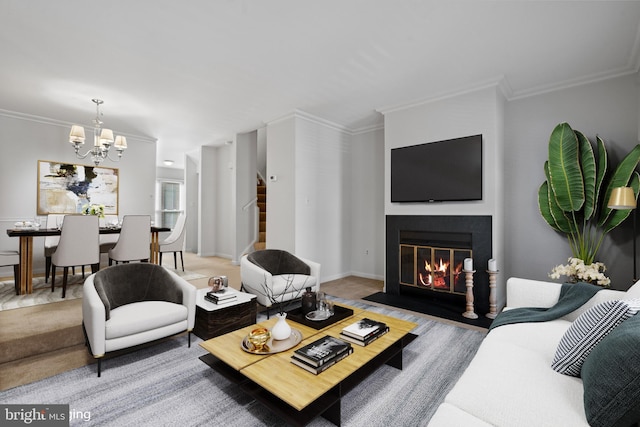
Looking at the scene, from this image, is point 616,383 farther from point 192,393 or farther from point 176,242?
point 176,242

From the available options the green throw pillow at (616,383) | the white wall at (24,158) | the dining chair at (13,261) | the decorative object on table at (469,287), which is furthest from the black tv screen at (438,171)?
the white wall at (24,158)

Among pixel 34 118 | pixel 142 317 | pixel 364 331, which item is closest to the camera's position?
pixel 364 331

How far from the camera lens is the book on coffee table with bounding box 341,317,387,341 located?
6.59ft

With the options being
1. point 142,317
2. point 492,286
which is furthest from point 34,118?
point 492,286

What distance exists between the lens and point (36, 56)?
2.93 meters

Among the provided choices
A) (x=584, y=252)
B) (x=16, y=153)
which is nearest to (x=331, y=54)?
(x=584, y=252)

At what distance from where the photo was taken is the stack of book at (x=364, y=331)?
1991 millimetres

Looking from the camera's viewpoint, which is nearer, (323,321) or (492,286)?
(323,321)

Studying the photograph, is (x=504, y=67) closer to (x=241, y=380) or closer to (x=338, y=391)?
(x=338, y=391)

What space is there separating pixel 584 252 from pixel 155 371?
4.03 metres

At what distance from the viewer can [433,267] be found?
380cm

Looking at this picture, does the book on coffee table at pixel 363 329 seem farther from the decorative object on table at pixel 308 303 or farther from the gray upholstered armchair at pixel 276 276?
the gray upholstered armchair at pixel 276 276

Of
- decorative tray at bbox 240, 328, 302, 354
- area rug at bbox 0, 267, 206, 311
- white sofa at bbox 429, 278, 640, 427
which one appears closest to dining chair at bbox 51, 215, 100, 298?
area rug at bbox 0, 267, 206, 311

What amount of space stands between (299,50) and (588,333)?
9.42 feet
